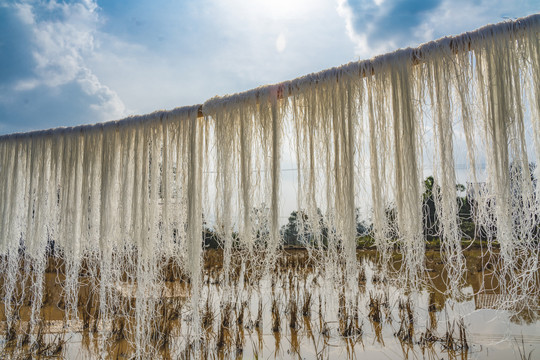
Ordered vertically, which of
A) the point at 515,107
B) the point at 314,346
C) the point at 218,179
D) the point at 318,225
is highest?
the point at 515,107

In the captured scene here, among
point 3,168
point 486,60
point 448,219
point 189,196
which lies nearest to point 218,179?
point 189,196

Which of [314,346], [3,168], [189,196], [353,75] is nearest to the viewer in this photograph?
[353,75]

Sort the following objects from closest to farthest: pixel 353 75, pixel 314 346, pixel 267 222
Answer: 1. pixel 353 75
2. pixel 267 222
3. pixel 314 346

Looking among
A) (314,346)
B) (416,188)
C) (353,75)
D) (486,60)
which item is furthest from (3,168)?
(314,346)

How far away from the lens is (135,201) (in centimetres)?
295

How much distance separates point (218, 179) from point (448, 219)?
5.06ft

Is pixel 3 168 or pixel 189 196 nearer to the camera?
pixel 189 196

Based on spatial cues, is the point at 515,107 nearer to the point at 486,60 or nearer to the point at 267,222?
the point at 486,60

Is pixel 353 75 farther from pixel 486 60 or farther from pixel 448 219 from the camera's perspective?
pixel 448 219

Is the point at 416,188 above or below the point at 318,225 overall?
above

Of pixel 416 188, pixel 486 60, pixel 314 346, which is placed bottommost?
pixel 314 346

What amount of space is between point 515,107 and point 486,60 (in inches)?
11.9

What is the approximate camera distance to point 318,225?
2381 mm

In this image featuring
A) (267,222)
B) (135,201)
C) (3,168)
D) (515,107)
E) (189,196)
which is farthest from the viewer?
(3,168)
